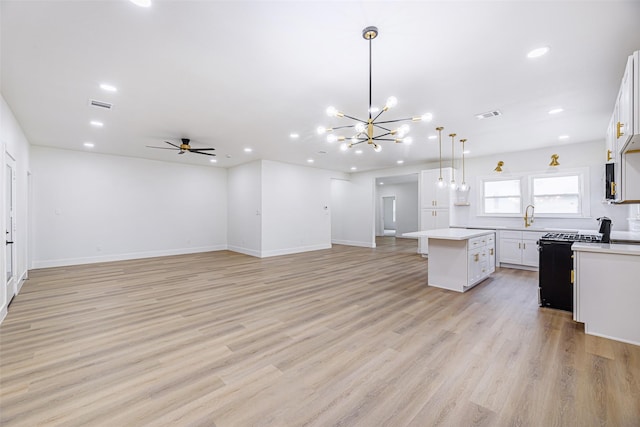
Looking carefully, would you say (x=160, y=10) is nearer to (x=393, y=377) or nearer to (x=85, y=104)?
(x=85, y=104)

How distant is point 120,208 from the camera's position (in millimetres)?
7473

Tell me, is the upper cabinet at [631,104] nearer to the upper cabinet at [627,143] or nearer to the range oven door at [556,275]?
the upper cabinet at [627,143]

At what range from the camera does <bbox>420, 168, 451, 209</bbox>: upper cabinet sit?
771 cm

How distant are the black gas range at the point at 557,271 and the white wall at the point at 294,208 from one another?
6.17m

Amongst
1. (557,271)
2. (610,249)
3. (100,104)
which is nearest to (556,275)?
(557,271)

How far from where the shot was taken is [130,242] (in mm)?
7645

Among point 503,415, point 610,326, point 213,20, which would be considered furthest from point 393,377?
point 213,20

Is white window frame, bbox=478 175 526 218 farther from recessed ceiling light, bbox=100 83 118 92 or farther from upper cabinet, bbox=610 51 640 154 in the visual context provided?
recessed ceiling light, bbox=100 83 118 92

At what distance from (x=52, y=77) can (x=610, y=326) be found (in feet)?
21.8

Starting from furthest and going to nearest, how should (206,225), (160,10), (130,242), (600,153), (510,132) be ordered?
(206,225) → (130,242) → (600,153) → (510,132) → (160,10)

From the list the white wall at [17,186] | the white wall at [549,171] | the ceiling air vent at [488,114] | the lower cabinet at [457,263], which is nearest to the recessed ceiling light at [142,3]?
the white wall at [17,186]

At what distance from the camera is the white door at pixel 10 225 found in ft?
13.0

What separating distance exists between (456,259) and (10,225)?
688 centimetres

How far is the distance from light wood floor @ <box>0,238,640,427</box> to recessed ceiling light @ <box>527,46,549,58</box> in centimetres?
286
